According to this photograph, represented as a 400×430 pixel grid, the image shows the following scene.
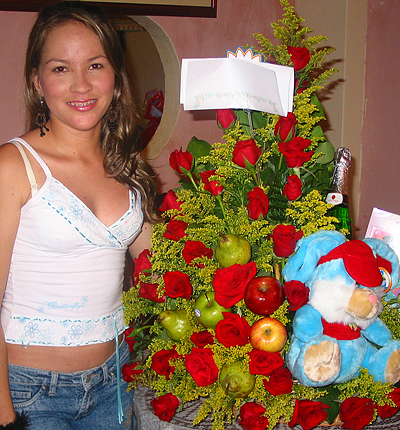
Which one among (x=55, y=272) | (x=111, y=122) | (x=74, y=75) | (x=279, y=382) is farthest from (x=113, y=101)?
(x=279, y=382)

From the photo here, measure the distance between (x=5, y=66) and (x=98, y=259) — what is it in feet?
3.50

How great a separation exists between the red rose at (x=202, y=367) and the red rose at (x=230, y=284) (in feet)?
0.26

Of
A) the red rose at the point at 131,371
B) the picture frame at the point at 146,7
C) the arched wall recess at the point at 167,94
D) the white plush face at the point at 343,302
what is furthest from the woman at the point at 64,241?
the arched wall recess at the point at 167,94

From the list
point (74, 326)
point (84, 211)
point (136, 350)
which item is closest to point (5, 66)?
point (84, 211)

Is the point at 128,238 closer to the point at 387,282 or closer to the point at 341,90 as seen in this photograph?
the point at 387,282

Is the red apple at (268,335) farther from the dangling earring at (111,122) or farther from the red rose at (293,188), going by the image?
the dangling earring at (111,122)

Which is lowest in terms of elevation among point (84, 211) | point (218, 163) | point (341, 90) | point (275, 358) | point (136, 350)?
point (136, 350)

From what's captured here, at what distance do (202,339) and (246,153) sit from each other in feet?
0.99

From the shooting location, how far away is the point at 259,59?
81 centimetres

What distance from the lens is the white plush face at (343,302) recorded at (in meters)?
0.66

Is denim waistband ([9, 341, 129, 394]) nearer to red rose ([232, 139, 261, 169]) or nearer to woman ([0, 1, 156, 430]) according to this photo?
woman ([0, 1, 156, 430])

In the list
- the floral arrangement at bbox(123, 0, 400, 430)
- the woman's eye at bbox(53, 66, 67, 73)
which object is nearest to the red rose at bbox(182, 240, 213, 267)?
the floral arrangement at bbox(123, 0, 400, 430)

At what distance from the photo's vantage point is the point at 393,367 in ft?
2.27

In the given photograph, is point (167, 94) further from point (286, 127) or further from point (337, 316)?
point (337, 316)
